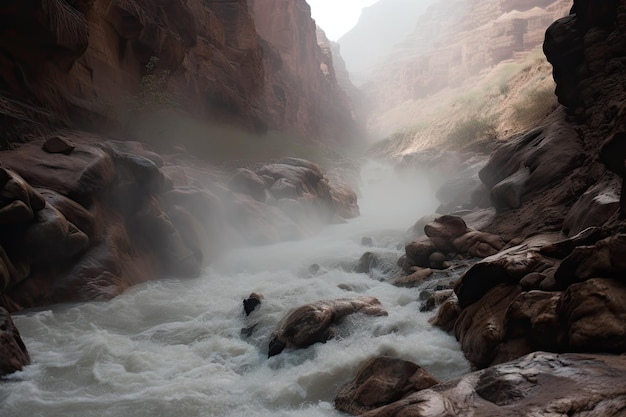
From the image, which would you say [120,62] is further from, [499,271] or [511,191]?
[499,271]

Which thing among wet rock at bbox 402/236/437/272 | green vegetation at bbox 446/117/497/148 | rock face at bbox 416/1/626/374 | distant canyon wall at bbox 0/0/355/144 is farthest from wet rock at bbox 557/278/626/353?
green vegetation at bbox 446/117/497/148

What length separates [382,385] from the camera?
4.49 metres

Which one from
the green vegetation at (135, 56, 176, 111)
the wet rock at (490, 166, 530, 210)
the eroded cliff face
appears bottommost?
the wet rock at (490, 166, 530, 210)

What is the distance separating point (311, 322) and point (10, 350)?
403 cm

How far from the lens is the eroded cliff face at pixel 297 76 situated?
41.6 m

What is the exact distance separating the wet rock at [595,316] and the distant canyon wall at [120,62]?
37.2ft

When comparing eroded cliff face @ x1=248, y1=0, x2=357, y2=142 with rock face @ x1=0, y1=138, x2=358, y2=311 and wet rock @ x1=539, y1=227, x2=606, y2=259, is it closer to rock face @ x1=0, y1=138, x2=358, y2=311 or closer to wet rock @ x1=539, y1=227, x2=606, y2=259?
rock face @ x1=0, y1=138, x2=358, y2=311

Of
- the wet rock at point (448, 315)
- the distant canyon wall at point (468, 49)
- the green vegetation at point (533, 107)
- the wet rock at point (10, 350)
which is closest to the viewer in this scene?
the wet rock at point (10, 350)

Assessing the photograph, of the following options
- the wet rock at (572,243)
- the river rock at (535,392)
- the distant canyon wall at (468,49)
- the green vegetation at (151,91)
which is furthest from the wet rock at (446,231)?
the distant canyon wall at (468,49)

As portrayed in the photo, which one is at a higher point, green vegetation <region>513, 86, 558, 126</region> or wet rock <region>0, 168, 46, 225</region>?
green vegetation <region>513, 86, 558, 126</region>

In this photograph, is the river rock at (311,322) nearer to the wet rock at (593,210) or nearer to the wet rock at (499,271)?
the wet rock at (499,271)

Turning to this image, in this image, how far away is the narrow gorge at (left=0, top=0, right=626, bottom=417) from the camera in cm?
445

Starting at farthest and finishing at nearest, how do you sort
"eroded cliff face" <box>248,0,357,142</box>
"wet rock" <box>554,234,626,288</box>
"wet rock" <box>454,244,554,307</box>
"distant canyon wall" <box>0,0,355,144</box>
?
1. "eroded cliff face" <box>248,0,357,142</box>
2. "distant canyon wall" <box>0,0,355,144</box>
3. "wet rock" <box>454,244,554,307</box>
4. "wet rock" <box>554,234,626,288</box>

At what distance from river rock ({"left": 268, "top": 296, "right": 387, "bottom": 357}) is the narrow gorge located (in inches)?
1.5
